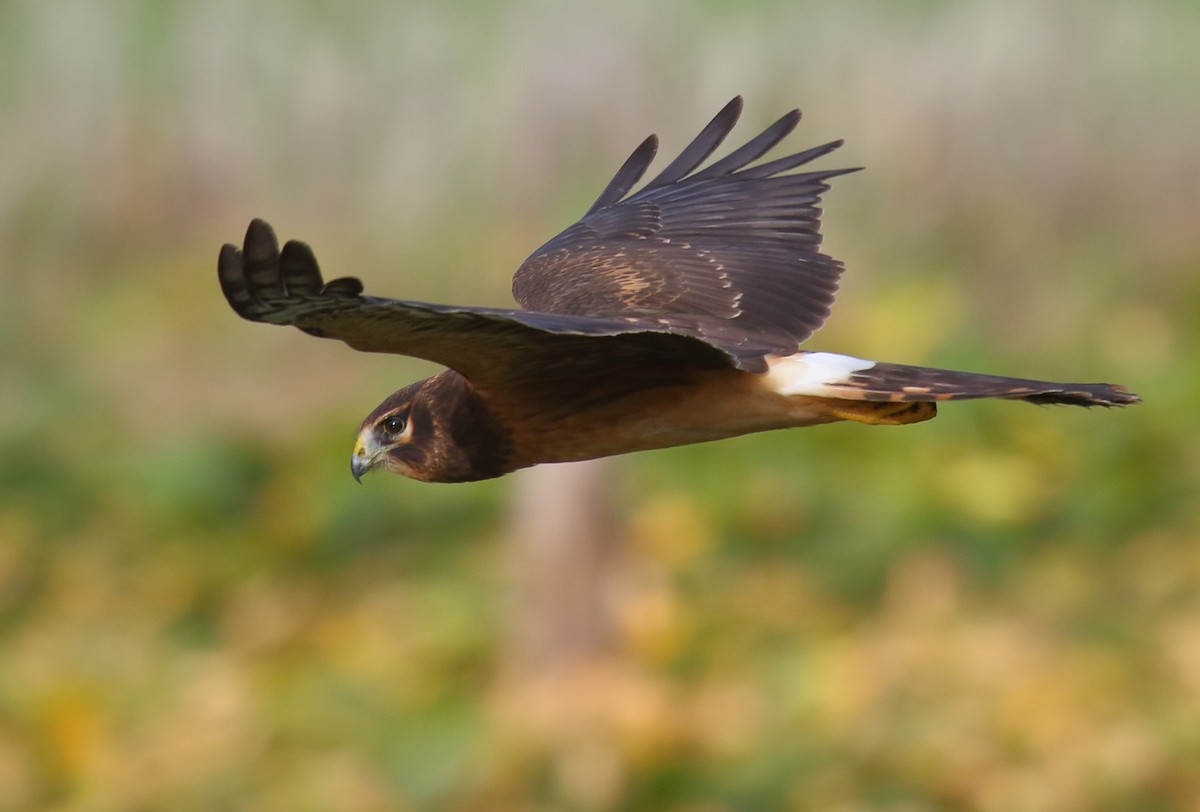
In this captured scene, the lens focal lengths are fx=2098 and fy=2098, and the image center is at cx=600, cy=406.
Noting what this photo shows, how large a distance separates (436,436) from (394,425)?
189 mm

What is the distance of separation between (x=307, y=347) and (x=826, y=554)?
13.4 feet

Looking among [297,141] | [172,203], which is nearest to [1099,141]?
[297,141]

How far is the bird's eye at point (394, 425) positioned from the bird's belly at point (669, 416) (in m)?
0.37

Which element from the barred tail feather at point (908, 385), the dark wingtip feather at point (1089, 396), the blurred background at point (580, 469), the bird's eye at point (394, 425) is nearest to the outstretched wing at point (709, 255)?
the barred tail feather at point (908, 385)

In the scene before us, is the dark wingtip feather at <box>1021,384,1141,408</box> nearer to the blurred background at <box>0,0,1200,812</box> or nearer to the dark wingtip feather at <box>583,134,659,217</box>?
the dark wingtip feather at <box>583,134,659,217</box>

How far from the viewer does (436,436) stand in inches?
216

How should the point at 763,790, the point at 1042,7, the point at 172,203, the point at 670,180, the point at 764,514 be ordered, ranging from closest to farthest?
the point at 670,180, the point at 763,790, the point at 764,514, the point at 1042,7, the point at 172,203

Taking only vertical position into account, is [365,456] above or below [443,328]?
below

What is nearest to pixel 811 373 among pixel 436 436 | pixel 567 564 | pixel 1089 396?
pixel 1089 396

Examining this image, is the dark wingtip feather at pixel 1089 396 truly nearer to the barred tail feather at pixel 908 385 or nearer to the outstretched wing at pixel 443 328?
the barred tail feather at pixel 908 385

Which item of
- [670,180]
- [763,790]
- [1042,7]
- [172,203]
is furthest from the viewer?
[172,203]

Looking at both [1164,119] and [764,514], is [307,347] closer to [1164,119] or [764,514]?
[764,514]

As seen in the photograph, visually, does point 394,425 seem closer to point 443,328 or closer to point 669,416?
point 669,416

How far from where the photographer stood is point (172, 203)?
1473 centimetres
